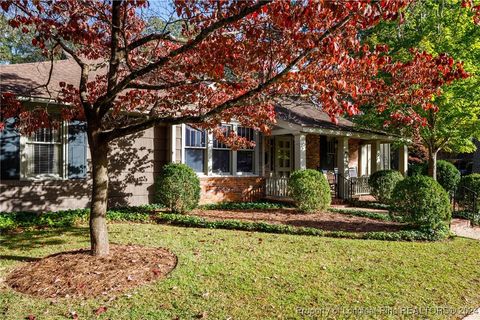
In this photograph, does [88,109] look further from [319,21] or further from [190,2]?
[319,21]

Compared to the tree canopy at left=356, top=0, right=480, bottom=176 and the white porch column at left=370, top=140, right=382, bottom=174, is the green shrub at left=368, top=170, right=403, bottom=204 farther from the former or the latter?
the white porch column at left=370, top=140, right=382, bottom=174

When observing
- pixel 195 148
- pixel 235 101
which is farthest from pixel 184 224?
pixel 235 101

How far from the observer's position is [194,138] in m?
12.5

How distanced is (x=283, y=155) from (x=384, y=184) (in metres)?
4.25

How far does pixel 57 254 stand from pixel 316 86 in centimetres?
504

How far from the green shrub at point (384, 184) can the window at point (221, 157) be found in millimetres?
5908

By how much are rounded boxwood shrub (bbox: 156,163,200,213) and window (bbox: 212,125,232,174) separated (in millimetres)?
2494

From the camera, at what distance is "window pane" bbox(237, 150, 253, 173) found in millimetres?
13805

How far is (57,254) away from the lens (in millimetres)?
6098

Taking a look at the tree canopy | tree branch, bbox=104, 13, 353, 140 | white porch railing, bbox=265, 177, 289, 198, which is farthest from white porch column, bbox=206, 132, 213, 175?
tree branch, bbox=104, 13, 353, 140

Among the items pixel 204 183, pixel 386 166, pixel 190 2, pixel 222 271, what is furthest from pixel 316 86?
pixel 386 166

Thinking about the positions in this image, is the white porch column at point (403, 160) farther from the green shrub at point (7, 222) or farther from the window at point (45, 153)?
the green shrub at point (7, 222)

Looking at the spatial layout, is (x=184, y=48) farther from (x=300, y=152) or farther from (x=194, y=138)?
(x=300, y=152)

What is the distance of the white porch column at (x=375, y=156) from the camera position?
18219 millimetres
